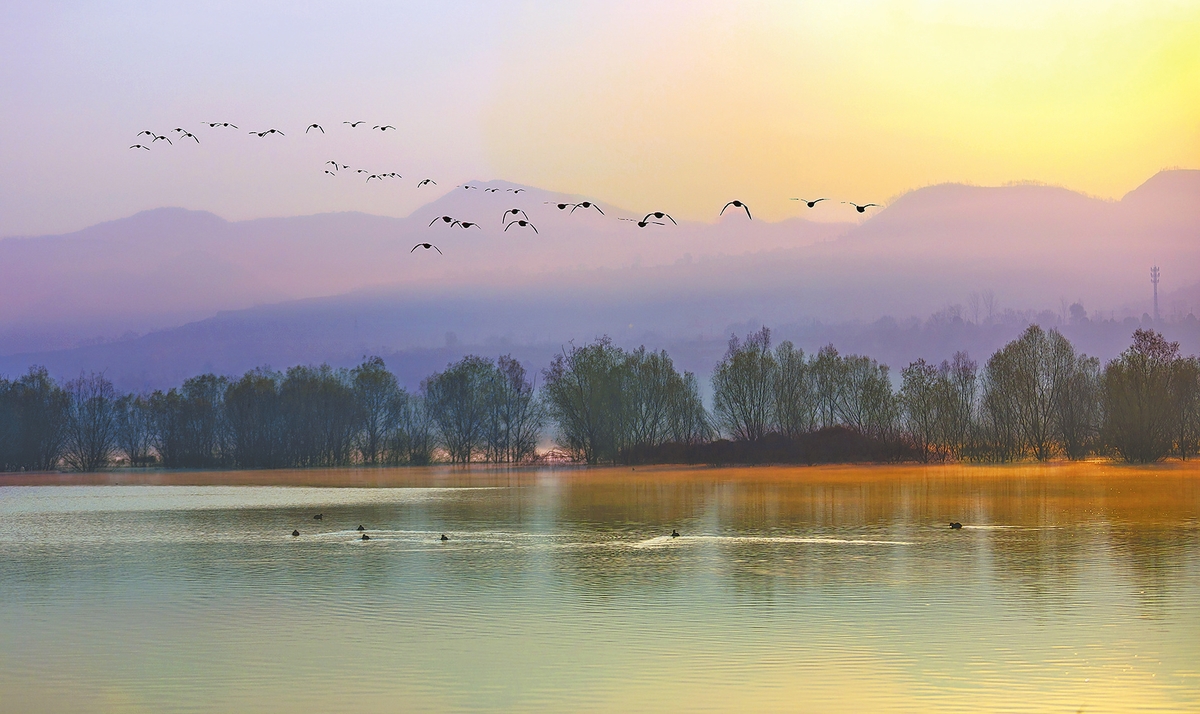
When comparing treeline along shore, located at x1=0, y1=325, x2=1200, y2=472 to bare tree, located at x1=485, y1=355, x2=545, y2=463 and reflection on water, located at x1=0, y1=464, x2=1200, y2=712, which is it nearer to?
bare tree, located at x1=485, y1=355, x2=545, y2=463

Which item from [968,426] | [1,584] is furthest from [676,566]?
[968,426]

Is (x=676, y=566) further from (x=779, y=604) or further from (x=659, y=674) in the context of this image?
(x=659, y=674)

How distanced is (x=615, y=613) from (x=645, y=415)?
317 ft

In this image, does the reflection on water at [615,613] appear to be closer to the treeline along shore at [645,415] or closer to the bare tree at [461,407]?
the treeline along shore at [645,415]

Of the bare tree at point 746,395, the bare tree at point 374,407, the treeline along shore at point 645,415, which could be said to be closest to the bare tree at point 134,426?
the treeline along shore at point 645,415

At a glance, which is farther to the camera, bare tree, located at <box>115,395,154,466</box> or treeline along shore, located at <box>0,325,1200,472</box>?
bare tree, located at <box>115,395,154,466</box>

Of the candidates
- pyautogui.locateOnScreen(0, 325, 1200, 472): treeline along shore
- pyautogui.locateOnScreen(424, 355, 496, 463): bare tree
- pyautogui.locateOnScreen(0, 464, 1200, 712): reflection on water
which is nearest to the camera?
pyautogui.locateOnScreen(0, 464, 1200, 712): reflection on water

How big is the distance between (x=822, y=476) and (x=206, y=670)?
66.9 m

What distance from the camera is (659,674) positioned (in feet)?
51.1

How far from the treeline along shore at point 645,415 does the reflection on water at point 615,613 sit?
65444mm

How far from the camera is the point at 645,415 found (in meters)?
117

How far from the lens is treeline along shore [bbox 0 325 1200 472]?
10288 centimetres

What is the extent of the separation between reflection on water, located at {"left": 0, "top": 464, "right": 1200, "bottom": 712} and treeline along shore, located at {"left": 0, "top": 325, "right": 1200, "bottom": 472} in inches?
2577

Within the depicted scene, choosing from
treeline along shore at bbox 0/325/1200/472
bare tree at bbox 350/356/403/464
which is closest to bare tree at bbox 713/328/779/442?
treeline along shore at bbox 0/325/1200/472
